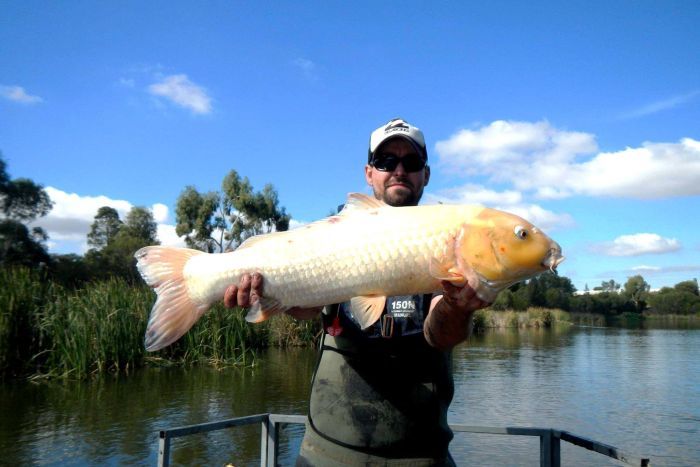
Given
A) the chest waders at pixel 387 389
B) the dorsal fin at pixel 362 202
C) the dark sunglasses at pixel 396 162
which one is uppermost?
the dark sunglasses at pixel 396 162

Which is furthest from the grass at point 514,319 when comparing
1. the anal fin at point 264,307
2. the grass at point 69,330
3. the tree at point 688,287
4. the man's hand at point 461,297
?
the tree at point 688,287

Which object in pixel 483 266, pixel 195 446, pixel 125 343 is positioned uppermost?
pixel 483 266

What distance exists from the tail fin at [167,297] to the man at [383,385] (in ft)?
0.77

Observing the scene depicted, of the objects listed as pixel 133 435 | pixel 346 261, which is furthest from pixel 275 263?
pixel 133 435

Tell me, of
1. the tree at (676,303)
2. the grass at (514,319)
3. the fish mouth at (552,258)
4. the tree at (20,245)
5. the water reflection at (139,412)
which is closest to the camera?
the fish mouth at (552,258)

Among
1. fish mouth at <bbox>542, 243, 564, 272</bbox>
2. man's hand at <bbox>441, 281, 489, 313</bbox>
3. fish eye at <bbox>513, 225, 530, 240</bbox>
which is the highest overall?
fish eye at <bbox>513, 225, 530, 240</bbox>

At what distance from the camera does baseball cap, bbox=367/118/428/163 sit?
138 inches

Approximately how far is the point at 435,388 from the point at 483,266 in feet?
2.97

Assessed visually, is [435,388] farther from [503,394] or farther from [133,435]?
[503,394]

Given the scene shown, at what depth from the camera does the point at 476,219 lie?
8.59 ft

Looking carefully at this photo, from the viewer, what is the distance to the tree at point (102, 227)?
60466mm

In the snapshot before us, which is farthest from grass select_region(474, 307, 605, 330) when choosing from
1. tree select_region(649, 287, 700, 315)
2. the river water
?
tree select_region(649, 287, 700, 315)

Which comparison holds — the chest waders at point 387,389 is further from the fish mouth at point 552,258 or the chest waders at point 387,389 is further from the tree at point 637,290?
the tree at point 637,290

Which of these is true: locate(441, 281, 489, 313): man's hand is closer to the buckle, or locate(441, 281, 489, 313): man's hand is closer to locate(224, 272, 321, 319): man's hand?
the buckle
